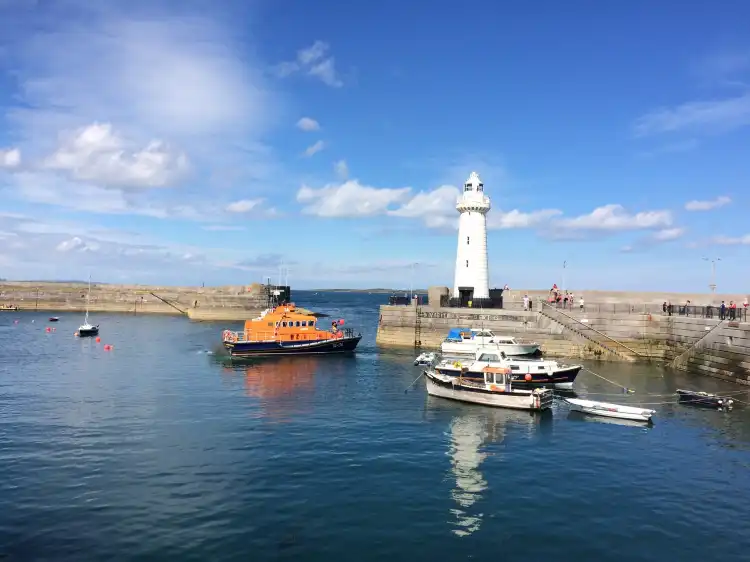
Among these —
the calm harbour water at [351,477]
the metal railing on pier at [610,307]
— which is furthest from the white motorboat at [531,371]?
the metal railing on pier at [610,307]

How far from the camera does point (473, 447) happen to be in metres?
22.6

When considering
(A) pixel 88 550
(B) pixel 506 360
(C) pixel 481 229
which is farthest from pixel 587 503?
(C) pixel 481 229

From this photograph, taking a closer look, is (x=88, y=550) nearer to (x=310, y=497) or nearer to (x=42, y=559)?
(x=42, y=559)

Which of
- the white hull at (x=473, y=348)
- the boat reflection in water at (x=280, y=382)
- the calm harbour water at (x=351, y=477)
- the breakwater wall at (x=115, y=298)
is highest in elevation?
the breakwater wall at (x=115, y=298)

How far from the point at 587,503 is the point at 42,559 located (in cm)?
1574

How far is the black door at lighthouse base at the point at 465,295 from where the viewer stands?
52.3 m

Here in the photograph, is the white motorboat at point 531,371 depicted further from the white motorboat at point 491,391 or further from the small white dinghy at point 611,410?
the small white dinghy at point 611,410

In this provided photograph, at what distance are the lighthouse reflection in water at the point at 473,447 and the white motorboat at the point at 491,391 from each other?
0.55 metres

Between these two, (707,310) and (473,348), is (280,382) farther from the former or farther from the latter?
(707,310)

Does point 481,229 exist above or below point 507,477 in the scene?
above

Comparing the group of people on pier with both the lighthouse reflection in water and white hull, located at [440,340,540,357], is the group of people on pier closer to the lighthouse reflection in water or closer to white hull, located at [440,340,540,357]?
white hull, located at [440,340,540,357]

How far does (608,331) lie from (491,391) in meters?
21.8

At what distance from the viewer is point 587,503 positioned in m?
17.0

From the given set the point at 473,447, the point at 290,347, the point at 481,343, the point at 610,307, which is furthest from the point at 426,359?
the point at 473,447
